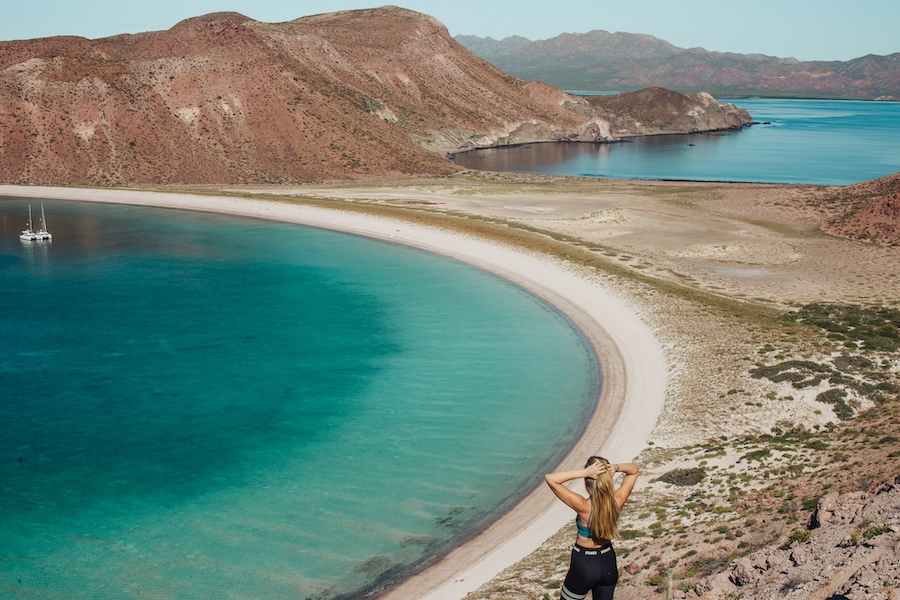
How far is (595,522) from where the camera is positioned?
8.95 m

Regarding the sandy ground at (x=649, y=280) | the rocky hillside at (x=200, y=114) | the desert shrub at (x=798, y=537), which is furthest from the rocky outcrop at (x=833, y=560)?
the rocky hillside at (x=200, y=114)

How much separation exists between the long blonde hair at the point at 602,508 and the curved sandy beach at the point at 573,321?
8374mm

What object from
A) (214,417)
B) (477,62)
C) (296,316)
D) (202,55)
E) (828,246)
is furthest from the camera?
(477,62)

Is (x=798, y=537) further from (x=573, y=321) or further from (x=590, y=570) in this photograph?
(x=573, y=321)

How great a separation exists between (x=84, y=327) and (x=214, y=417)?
14026 mm

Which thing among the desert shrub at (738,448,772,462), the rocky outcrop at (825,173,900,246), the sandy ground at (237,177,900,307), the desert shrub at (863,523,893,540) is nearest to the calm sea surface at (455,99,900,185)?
the sandy ground at (237,177,900,307)

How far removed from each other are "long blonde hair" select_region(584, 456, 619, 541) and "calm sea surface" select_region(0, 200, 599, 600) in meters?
9.76

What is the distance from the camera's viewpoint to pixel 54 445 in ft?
80.0

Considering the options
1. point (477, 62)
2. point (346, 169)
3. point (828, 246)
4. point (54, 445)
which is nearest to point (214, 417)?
point (54, 445)

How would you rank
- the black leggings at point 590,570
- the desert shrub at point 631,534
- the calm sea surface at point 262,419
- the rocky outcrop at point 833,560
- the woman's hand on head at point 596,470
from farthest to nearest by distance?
1. the calm sea surface at point 262,419
2. the desert shrub at point 631,534
3. the rocky outcrop at point 833,560
4. the black leggings at point 590,570
5. the woman's hand on head at point 596,470

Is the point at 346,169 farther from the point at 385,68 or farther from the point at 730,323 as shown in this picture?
the point at 730,323

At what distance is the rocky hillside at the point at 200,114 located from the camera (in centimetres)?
9212

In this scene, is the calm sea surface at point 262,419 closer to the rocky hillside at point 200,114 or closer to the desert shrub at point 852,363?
the desert shrub at point 852,363

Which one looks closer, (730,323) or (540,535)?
(540,535)
